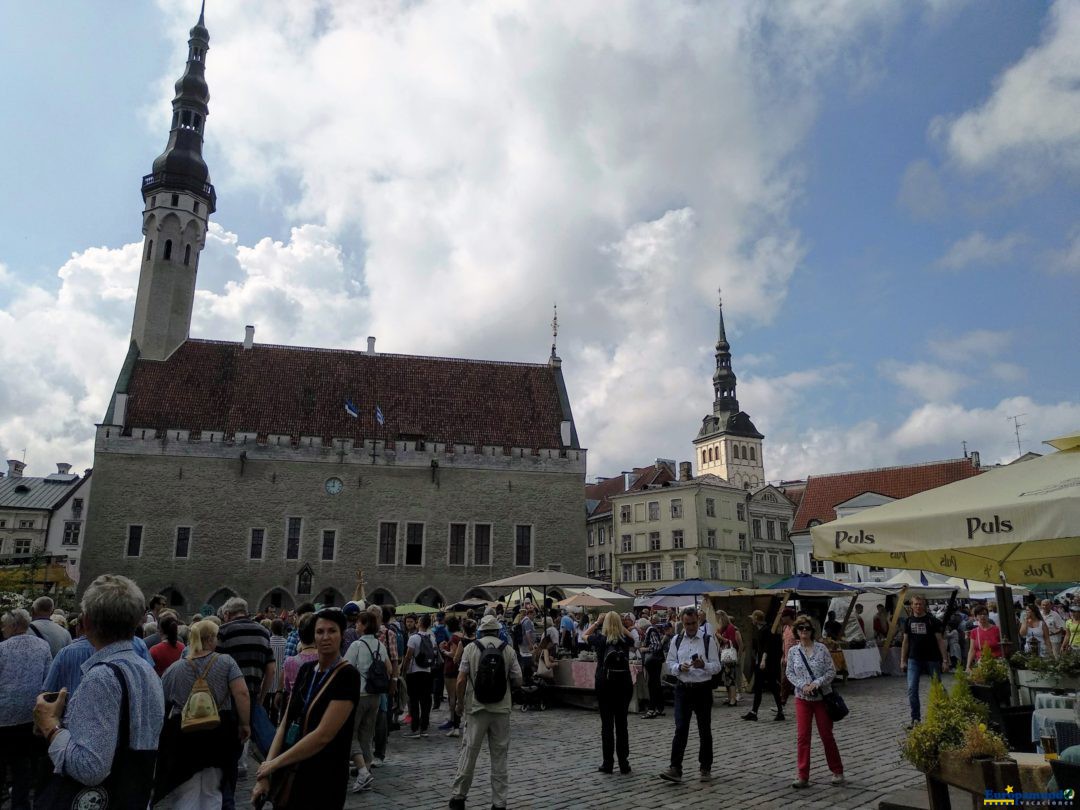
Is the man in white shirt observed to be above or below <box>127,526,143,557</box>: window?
below

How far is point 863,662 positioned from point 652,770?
505 inches

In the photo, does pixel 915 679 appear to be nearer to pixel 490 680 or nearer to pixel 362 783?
pixel 490 680

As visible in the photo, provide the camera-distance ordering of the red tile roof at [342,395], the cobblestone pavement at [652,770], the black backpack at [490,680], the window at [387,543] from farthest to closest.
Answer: the red tile roof at [342,395], the window at [387,543], the cobblestone pavement at [652,770], the black backpack at [490,680]

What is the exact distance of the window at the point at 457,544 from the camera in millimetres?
36875

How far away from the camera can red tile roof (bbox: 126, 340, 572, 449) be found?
37.0m

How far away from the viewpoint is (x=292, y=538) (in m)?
35.5

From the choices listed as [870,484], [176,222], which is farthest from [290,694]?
[870,484]

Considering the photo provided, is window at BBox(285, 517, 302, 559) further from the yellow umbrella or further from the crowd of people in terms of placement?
the yellow umbrella

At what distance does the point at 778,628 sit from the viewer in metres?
13.4

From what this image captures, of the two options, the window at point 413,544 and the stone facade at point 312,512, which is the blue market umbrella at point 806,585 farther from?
the window at point 413,544

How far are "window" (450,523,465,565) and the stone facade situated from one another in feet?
0.88

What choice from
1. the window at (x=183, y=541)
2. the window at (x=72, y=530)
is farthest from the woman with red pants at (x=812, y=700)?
the window at (x=72, y=530)

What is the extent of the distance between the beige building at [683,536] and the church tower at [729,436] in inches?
1787

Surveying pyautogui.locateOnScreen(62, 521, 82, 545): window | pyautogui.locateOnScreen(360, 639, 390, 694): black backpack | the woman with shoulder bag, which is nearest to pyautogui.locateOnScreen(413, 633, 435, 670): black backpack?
pyautogui.locateOnScreen(360, 639, 390, 694): black backpack
